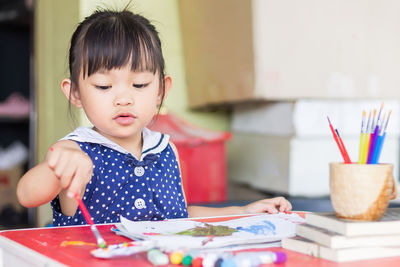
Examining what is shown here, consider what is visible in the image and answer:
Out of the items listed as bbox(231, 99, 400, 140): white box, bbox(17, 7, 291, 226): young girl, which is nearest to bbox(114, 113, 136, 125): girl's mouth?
bbox(17, 7, 291, 226): young girl

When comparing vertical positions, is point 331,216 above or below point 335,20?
below

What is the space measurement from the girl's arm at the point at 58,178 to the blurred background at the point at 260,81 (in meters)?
0.87

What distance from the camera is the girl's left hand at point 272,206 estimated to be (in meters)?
1.08

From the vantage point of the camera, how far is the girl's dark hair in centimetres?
107

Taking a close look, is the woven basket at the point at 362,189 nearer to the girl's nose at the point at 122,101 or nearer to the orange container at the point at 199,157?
the girl's nose at the point at 122,101

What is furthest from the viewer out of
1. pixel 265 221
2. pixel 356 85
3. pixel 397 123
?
pixel 397 123

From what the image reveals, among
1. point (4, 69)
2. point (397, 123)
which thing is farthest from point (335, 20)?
point (4, 69)

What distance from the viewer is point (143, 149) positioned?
120 centimetres

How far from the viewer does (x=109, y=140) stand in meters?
1.15

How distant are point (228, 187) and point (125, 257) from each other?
169 centimetres

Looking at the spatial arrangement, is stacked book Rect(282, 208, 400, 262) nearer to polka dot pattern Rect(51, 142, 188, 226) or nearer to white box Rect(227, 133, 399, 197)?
polka dot pattern Rect(51, 142, 188, 226)

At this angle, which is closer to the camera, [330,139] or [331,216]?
[331,216]

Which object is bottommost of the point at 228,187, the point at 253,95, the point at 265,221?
the point at 228,187

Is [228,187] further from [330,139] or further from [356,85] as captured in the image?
[356,85]
